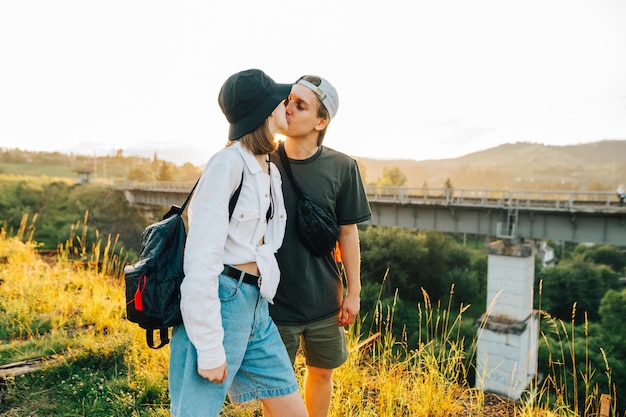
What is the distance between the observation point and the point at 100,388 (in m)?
3.12

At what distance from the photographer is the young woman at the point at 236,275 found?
154 centimetres

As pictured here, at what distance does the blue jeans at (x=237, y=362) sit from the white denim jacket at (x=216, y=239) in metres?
0.09

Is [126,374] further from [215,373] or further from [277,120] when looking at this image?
[277,120]

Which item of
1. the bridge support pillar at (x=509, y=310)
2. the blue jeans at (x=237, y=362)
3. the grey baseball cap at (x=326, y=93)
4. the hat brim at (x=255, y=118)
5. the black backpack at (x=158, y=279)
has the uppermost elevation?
the grey baseball cap at (x=326, y=93)

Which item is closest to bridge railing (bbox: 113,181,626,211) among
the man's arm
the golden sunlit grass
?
the golden sunlit grass

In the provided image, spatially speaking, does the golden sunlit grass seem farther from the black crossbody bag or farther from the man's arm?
the black crossbody bag

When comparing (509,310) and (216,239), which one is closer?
(216,239)

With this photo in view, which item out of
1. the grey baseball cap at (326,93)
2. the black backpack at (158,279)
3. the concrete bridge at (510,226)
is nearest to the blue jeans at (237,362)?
the black backpack at (158,279)

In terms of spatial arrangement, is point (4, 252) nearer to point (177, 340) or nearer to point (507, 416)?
point (177, 340)

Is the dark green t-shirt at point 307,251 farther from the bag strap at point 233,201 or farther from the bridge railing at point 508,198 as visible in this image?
the bridge railing at point 508,198

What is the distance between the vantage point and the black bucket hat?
1727mm

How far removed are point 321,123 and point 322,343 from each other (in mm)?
1220

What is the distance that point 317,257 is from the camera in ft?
7.76

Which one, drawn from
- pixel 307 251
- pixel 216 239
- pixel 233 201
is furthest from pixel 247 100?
pixel 307 251
